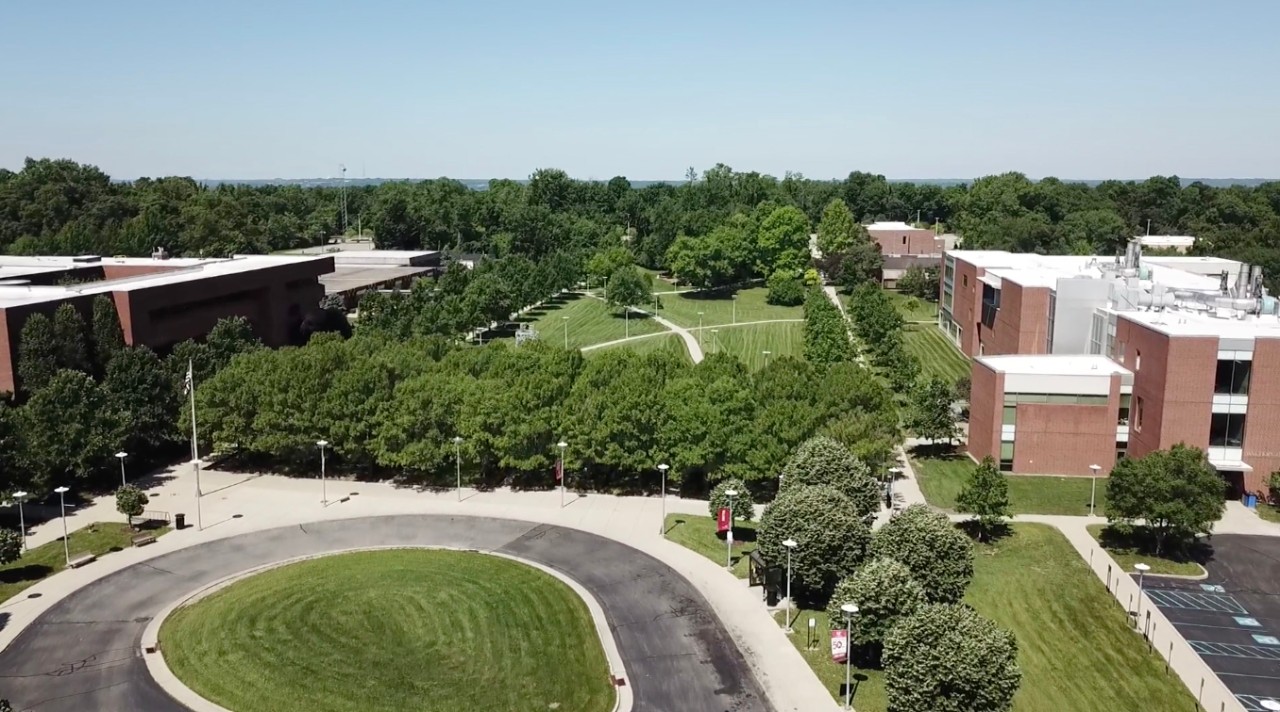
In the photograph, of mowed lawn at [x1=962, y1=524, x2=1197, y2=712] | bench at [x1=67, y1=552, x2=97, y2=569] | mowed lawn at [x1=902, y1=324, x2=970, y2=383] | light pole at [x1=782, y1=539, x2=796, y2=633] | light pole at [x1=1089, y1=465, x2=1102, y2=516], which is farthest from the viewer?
mowed lawn at [x1=902, y1=324, x2=970, y2=383]

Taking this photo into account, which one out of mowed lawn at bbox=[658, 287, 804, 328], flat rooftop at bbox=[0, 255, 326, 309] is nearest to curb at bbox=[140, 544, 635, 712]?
flat rooftop at bbox=[0, 255, 326, 309]

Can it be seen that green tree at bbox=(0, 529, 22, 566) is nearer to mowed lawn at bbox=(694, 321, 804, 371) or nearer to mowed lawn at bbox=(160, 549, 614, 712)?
mowed lawn at bbox=(160, 549, 614, 712)

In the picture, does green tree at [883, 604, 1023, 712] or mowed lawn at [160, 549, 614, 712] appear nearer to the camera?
green tree at [883, 604, 1023, 712]

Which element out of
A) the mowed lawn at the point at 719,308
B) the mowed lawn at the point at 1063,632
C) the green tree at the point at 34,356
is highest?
the green tree at the point at 34,356

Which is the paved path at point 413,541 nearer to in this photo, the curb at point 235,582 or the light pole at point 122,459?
the curb at point 235,582

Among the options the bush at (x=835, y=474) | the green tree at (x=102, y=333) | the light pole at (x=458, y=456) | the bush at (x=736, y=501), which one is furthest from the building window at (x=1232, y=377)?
the green tree at (x=102, y=333)

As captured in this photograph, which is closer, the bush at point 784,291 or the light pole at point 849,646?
→ the light pole at point 849,646

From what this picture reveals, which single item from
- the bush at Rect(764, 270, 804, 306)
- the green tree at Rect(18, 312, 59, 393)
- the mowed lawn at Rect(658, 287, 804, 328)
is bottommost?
the mowed lawn at Rect(658, 287, 804, 328)
